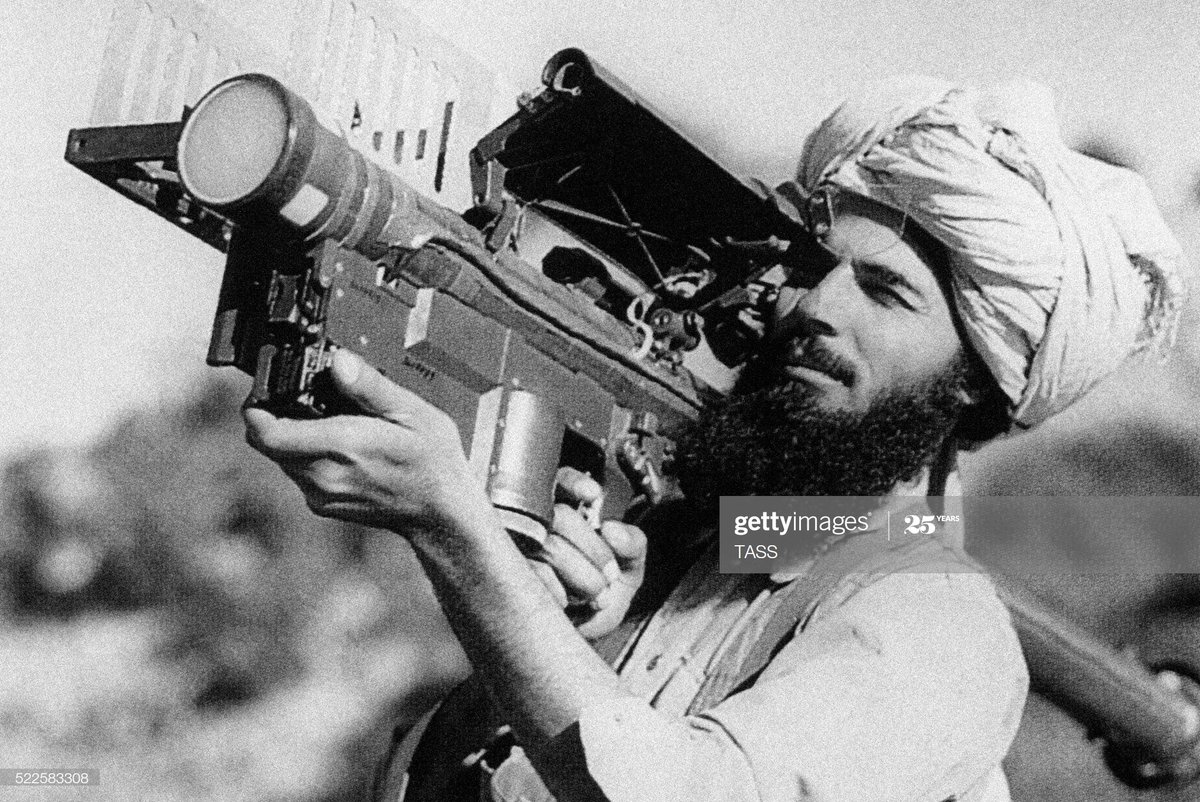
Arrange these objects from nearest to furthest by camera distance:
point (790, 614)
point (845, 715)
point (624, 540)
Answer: point (845, 715) → point (790, 614) → point (624, 540)

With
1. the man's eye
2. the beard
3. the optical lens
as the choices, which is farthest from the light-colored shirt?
the optical lens

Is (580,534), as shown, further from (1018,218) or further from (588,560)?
(1018,218)

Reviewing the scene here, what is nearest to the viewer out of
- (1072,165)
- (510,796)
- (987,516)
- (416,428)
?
(416,428)

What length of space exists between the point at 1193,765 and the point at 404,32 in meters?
1.12

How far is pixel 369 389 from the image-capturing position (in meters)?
0.73

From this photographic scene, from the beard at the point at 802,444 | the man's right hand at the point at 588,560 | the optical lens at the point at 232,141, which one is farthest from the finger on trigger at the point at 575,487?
the optical lens at the point at 232,141

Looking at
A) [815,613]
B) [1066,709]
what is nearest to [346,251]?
[815,613]

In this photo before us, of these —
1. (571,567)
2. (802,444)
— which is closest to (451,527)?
(571,567)

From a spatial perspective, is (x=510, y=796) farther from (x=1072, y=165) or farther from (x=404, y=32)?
(x=1072, y=165)

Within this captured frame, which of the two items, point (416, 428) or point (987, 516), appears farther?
point (987, 516)

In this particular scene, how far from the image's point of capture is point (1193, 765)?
1.37 metres

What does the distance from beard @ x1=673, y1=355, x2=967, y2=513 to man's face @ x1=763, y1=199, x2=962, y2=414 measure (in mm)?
14

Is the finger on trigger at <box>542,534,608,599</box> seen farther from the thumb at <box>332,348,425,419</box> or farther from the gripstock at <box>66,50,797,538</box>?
the thumb at <box>332,348,425,419</box>

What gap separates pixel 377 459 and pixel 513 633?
0.42 feet
